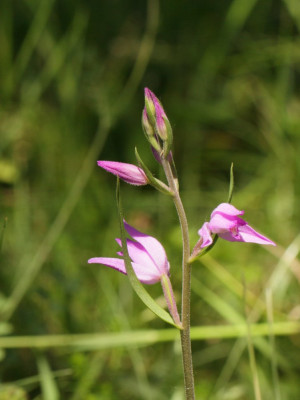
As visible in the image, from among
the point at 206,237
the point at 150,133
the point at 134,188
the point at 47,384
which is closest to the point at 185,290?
the point at 206,237

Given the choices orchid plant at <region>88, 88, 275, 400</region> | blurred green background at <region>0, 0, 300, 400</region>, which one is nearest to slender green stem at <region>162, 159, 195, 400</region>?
orchid plant at <region>88, 88, 275, 400</region>

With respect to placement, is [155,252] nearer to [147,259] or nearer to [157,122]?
[147,259]

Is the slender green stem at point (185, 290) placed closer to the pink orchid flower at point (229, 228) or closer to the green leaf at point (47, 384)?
the pink orchid flower at point (229, 228)

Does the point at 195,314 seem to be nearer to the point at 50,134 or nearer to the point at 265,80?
the point at 50,134

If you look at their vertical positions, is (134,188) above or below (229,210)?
above

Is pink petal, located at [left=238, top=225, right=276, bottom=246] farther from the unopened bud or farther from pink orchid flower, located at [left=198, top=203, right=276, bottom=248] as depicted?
the unopened bud

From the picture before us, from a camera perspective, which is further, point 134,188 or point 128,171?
point 134,188
